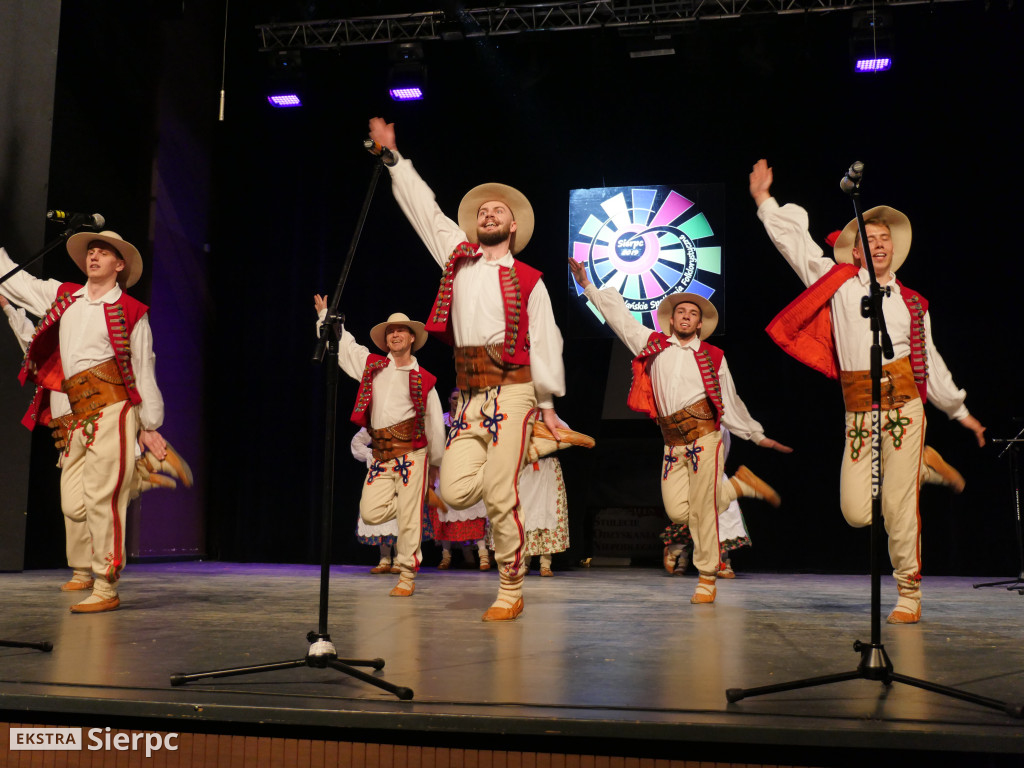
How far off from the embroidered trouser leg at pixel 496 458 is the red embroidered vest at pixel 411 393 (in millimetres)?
1781

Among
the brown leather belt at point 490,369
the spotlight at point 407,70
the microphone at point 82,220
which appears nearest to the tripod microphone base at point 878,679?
the brown leather belt at point 490,369

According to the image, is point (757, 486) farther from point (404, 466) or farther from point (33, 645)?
point (33, 645)

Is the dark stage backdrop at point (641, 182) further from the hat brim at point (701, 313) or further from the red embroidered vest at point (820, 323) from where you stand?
the red embroidered vest at point (820, 323)

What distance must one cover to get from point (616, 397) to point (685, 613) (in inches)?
174

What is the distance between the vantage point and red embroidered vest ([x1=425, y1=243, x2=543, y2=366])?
4.04 meters

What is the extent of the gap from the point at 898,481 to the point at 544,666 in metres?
2.17

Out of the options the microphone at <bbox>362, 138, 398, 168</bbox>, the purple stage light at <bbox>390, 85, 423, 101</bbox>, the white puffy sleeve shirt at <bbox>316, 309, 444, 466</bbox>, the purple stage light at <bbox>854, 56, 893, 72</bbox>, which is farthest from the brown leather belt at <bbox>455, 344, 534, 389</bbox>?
the purple stage light at <bbox>854, 56, 893, 72</bbox>

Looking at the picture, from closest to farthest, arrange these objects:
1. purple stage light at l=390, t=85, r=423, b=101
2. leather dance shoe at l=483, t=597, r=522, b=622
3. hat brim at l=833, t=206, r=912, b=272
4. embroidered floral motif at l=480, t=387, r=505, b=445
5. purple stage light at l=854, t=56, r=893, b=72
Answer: leather dance shoe at l=483, t=597, r=522, b=622, embroidered floral motif at l=480, t=387, r=505, b=445, hat brim at l=833, t=206, r=912, b=272, purple stage light at l=854, t=56, r=893, b=72, purple stage light at l=390, t=85, r=423, b=101

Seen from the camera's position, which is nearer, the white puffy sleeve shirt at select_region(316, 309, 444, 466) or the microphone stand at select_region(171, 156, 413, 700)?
the microphone stand at select_region(171, 156, 413, 700)

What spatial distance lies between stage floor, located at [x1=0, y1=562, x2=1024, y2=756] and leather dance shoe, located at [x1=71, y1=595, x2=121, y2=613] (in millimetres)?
68

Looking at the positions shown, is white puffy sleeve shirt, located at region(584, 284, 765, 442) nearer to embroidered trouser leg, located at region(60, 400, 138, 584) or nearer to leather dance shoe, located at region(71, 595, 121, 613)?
embroidered trouser leg, located at region(60, 400, 138, 584)

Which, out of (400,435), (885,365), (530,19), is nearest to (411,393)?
(400,435)

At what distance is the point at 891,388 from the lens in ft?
13.5

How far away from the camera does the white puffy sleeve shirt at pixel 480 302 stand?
4.05 metres
